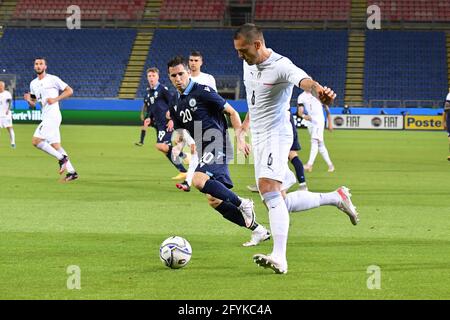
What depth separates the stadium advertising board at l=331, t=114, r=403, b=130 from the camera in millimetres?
46188

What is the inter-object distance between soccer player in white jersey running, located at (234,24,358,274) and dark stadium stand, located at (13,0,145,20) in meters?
49.4

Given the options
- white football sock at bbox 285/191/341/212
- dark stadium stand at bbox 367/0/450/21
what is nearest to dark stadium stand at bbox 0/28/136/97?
dark stadium stand at bbox 367/0/450/21

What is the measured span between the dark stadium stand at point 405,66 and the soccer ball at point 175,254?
4250 cm

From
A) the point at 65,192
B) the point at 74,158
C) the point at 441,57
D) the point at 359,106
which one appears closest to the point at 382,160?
the point at 74,158

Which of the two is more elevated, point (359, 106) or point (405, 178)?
point (359, 106)

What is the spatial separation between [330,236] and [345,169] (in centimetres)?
1196

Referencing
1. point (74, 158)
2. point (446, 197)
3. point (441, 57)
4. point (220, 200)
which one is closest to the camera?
point (220, 200)

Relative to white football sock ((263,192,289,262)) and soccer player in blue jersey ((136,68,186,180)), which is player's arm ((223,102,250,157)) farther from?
soccer player in blue jersey ((136,68,186,180))

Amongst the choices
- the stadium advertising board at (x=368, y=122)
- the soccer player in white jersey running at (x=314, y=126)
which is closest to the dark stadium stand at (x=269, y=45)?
the stadium advertising board at (x=368, y=122)

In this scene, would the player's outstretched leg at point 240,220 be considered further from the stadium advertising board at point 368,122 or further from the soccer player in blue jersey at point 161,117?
the stadium advertising board at point 368,122

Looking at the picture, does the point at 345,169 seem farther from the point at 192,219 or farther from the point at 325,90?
the point at 325,90

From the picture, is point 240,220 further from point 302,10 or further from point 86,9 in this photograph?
point 86,9

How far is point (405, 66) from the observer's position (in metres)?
52.5

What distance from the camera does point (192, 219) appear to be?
1255cm
